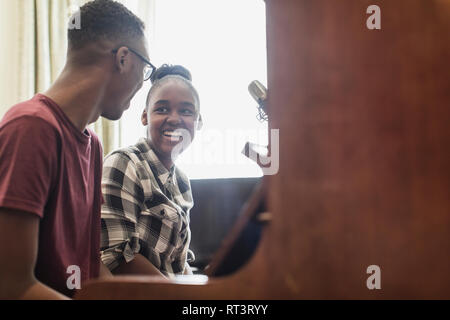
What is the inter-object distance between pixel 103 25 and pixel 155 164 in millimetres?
597

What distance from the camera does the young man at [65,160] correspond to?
0.64 meters

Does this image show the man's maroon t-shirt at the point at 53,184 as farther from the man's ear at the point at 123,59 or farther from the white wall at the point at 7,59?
the white wall at the point at 7,59

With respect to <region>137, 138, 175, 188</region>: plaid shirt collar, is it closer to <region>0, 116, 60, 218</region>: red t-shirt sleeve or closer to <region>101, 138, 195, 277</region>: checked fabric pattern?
<region>101, 138, 195, 277</region>: checked fabric pattern

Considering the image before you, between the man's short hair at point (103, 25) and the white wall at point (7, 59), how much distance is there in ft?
5.61

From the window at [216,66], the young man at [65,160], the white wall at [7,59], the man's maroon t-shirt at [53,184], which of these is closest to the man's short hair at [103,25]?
the young man at [65,160]

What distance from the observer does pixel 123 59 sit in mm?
987

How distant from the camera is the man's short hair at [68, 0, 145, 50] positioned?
0.97 m

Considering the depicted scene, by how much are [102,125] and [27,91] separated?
0.50 meters

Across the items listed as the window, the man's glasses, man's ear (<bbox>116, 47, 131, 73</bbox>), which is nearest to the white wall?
the window

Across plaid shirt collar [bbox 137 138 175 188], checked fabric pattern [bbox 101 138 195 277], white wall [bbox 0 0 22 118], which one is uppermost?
white wall [bbox 0 0 22 118]

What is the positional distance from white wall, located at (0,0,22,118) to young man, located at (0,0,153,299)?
5.52 feet

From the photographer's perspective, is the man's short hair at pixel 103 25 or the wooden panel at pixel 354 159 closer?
the wooden panel at pixel 354 159

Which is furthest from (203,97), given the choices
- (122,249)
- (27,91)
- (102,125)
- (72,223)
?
(72,223)

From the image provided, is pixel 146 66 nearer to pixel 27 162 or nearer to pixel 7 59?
pixel 27 162
